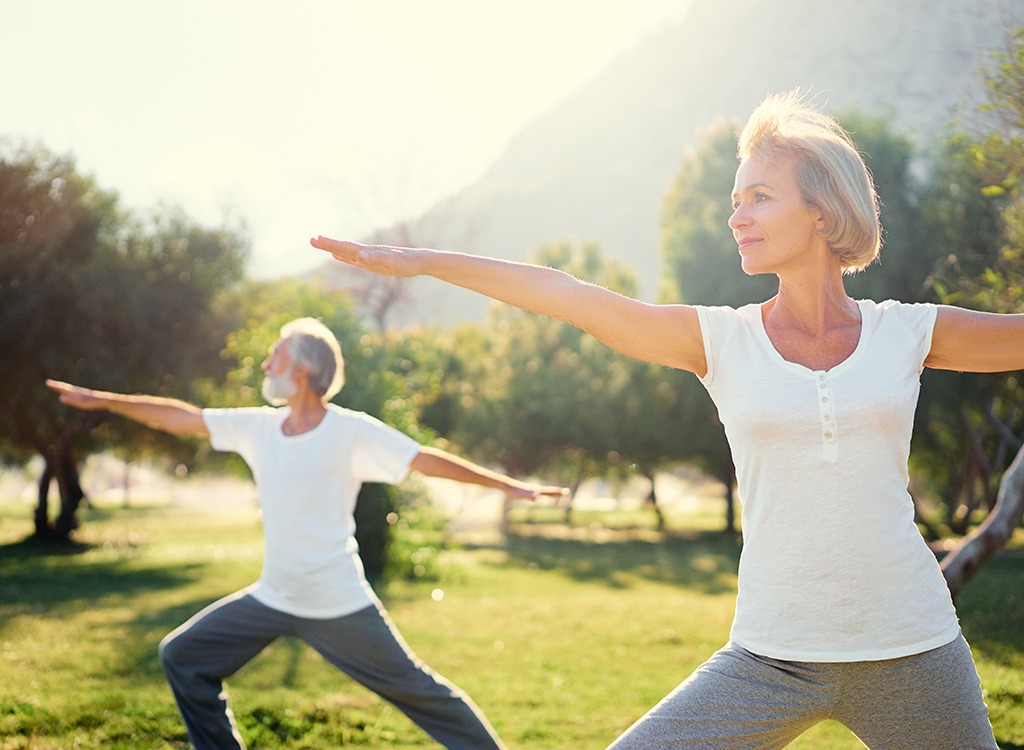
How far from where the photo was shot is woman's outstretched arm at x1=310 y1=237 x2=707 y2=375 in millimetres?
2912

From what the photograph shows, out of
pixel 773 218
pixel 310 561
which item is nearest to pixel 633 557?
pixel 310 561

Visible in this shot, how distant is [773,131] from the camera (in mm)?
3100

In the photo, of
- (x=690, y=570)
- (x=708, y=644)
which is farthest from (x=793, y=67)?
(x=708, y=644)

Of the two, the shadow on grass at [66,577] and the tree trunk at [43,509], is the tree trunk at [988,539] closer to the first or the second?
the shadow on grass at [66,577]

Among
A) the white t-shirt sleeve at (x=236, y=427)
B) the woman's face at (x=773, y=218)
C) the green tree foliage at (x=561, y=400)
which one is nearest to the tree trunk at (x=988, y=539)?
the white t-shirt sleeve at (x=236, y=427)

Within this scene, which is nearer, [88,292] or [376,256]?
[376,256]

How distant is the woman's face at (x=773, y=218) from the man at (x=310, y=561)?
2373 millimetres

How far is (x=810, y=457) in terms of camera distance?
2.85 meters

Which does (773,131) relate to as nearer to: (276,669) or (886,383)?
(886,383)

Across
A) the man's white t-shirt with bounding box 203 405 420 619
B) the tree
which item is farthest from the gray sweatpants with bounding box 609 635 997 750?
the tree

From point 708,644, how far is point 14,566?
54.2 ft

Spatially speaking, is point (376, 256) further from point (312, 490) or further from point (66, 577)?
point (66, 577)

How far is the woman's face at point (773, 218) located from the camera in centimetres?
307

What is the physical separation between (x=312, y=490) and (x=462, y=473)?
821 millimetres
